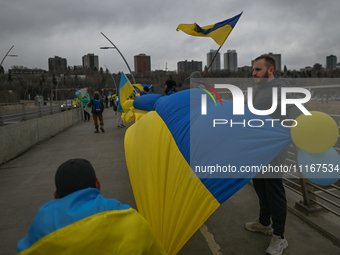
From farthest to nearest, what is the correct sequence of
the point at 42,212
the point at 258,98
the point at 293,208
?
1. the point at 293,208
2. the point at 258,98
3. the point at 42,212

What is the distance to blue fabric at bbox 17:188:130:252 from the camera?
140 cm

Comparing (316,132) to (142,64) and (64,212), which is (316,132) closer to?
(64,212)

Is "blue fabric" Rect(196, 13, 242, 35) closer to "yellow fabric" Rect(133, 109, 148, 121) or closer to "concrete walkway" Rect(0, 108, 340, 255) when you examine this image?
"yellow fabric" Rect(133, 109, 148, 121)

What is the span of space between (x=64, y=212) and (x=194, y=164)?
1399mm

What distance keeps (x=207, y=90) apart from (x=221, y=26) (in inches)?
50.3

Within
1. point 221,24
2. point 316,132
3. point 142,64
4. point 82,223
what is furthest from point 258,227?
point 142,64

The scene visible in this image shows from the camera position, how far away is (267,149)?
2.54 m

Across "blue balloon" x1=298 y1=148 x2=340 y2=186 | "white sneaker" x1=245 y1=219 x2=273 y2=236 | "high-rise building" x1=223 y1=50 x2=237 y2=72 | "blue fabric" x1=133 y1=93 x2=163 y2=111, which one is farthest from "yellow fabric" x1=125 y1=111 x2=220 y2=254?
"high-rise building" x1=223 y1=50 x2=237 y2=72

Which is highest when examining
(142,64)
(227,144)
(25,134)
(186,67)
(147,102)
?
(142,64)

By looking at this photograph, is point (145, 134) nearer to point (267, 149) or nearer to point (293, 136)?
point (267, 149)

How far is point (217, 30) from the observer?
3.97m

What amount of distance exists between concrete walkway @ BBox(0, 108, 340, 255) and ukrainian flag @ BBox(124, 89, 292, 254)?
2.50ft

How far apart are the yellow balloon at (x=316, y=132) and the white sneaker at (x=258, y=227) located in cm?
143

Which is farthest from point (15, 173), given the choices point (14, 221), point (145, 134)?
point (145, 134)
